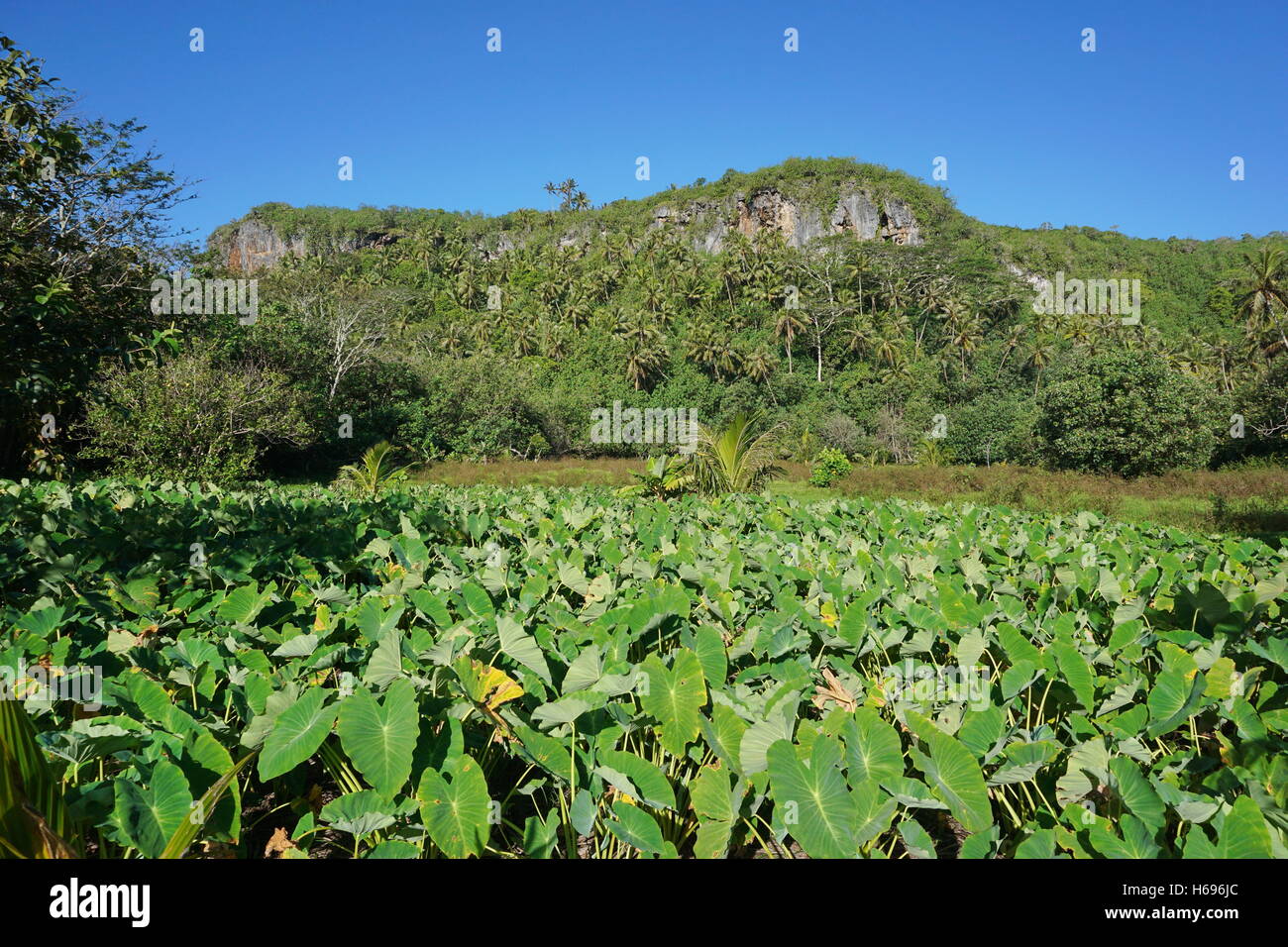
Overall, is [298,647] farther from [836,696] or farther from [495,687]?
[836,696]

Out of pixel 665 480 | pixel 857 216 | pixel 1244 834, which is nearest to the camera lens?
pixel 1244 834

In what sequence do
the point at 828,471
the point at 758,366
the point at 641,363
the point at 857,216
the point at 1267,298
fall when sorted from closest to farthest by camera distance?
the point at 828,471
the point at 1267,298
the point at 641,363
the point at 758,366
the point at 857,216

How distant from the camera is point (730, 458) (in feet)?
36.6

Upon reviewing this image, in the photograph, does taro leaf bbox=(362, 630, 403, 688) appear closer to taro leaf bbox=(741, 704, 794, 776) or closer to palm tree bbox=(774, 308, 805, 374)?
taro leaf bbox=(741, 704, 794, 776)

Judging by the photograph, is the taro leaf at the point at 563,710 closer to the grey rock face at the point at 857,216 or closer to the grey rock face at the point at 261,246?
the grey rock face at the point at 857,216

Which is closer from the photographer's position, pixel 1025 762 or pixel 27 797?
pixel 27 797

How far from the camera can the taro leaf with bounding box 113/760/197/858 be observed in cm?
114

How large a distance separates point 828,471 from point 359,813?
23.9 m

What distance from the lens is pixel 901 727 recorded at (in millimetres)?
1867

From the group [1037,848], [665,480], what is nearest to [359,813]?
[1037,848]

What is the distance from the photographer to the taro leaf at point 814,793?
1.25 metres

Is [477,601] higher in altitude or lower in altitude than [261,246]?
lower

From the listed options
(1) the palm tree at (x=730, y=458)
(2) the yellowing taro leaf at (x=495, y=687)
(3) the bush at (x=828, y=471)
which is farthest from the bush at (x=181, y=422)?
(2) the yellowing taro leaf at (x=495, y=687)
